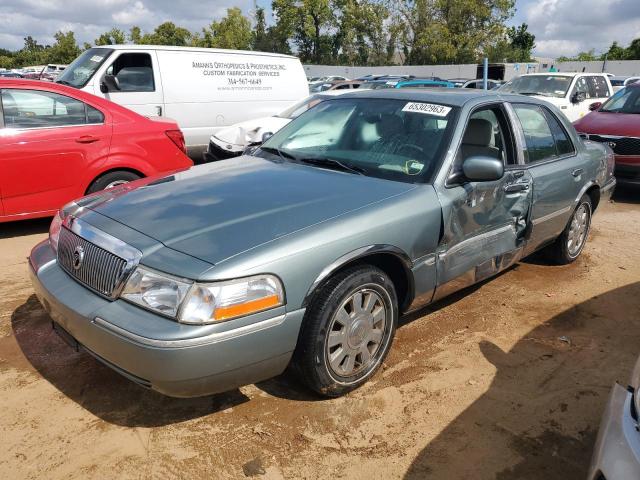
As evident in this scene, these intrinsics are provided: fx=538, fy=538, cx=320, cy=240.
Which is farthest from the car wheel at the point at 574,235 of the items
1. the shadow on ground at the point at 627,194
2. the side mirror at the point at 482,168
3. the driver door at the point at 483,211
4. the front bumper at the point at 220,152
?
the front bumper at the point at 220,152

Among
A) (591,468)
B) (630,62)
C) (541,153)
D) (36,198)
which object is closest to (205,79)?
(36,198)

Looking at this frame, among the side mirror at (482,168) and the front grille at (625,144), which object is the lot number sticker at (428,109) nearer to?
the side mirror at (482,168)

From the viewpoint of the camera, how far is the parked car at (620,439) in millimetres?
1672

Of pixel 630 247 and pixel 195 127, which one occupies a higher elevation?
pixel 195 127

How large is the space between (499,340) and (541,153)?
158 cm

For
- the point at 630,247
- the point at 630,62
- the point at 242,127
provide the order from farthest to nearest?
the point at 630,62 → the point at 242,127 → the point at 630,247

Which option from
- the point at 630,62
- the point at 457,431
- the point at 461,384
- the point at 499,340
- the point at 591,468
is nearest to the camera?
the point at 591,468

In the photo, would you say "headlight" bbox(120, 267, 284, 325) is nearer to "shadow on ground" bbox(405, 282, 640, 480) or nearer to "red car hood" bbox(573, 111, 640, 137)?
"shadow on ground" bbox(405, 282, 640, 480)

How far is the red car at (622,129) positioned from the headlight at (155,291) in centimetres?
772

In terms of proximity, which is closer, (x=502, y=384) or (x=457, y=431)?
(x=457, y=431)

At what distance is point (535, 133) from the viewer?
429 cm

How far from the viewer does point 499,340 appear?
374cm

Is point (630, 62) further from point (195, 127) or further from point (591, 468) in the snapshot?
point (591, 468)

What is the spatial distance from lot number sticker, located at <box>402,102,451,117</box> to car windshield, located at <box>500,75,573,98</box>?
9.70 meters
